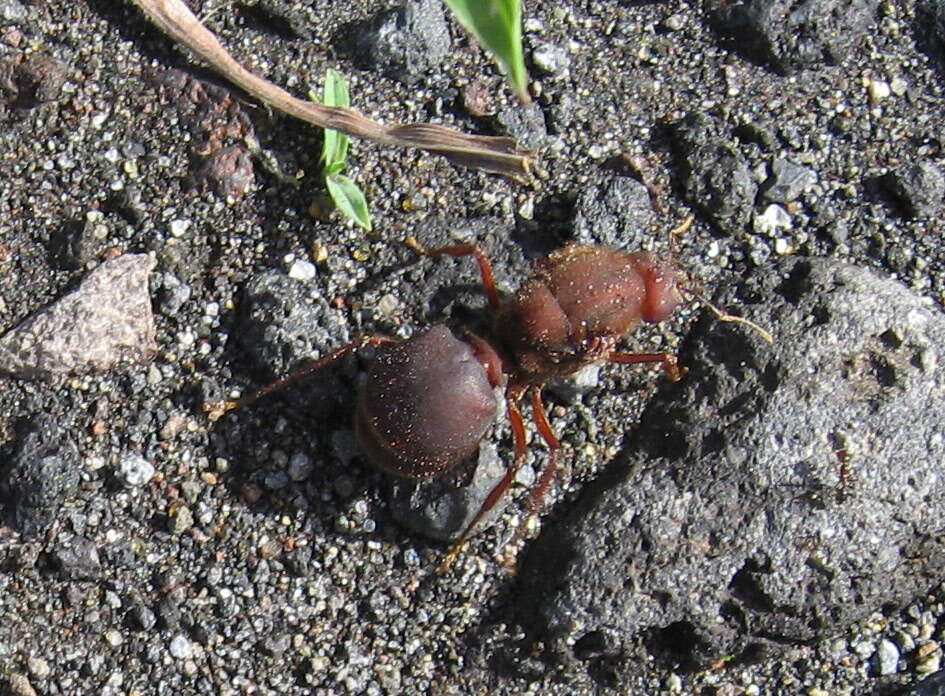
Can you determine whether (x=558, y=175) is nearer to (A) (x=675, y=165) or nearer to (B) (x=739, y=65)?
(A) (x=675, y=165)

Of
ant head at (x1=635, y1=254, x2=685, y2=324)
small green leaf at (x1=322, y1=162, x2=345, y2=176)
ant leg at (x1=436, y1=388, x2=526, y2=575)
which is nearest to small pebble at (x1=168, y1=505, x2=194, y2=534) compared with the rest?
ant leg at (x1=436, y1=388, x2=526, y2=575)

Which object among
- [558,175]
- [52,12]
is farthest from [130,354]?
[558,175]

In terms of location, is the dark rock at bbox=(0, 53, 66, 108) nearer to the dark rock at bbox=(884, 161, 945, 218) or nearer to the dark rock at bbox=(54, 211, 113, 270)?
the dark rock at bbox=(54, 211, 113, 270)

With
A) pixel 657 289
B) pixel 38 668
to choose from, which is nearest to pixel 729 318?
pixel 657 289

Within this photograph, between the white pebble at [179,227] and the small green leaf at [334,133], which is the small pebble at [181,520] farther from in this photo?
the small green leaf at [334,133]

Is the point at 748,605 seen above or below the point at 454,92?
below

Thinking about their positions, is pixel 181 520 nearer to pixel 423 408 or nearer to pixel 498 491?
pixel 423 408
